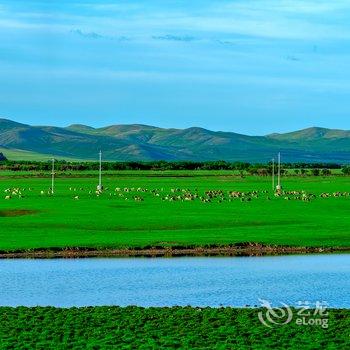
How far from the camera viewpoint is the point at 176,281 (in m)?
34.5

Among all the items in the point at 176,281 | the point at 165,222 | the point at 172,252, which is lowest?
the point at 176,281

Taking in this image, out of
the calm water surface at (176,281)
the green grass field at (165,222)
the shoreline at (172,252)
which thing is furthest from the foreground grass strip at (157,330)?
the green grass field at (165,222)

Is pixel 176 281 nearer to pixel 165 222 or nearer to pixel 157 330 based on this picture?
pixel 157 330

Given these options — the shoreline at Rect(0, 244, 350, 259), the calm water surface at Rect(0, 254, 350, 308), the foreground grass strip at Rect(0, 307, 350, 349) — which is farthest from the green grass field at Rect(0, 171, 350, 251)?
the foreground grass strip at Rect(0, 307, 350, 349)

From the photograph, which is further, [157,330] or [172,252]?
[172,252]

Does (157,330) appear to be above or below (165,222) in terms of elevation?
below

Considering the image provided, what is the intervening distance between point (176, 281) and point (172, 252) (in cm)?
938

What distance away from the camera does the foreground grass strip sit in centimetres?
2302

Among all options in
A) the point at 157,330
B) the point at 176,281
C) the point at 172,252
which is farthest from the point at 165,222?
the point at 157,330

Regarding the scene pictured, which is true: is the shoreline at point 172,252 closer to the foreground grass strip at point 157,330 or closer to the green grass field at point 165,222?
the green grass field at point 165,222

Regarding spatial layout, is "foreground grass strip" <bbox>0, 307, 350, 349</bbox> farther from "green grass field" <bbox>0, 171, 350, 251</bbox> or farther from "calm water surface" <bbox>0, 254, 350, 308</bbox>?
"green grass field" <bbox>0, 171, 350, 251</bbox>

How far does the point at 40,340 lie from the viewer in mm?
23500

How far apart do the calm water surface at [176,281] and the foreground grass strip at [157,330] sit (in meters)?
2.56

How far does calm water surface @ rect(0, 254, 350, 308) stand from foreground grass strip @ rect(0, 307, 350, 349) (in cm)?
256
